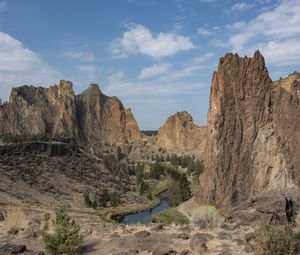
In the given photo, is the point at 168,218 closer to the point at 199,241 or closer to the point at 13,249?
the point at 199,241

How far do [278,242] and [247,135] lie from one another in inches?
1756

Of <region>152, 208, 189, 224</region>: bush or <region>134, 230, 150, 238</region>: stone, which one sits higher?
<region>134, 230, 150, 238</region>: stone

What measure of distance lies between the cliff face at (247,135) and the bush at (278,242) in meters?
40.1

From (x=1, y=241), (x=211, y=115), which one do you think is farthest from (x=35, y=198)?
(x=1, y=241)

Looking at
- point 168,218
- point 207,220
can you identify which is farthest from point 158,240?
point 168,218

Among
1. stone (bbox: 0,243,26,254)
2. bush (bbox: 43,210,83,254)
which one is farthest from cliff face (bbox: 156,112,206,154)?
stone (bbox: 0,243,26,254)

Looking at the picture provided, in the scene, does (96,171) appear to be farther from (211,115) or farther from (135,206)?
(211,115)

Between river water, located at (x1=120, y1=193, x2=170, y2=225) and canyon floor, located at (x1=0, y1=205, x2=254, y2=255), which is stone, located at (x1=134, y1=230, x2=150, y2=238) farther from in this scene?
river water, located at (x1=120, y1=193, x2=170, y2=225)

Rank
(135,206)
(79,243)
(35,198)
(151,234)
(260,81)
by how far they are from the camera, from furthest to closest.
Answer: (135,206) < (35,198) < (260,81) < (151,234) < (79,243)

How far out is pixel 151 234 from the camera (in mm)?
16234

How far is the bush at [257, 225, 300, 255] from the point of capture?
12.0 meters

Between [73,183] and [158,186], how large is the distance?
28.4 m

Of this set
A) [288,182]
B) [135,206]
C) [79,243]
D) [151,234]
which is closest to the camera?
[79,243]

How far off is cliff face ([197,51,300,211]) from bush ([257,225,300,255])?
40094mm
